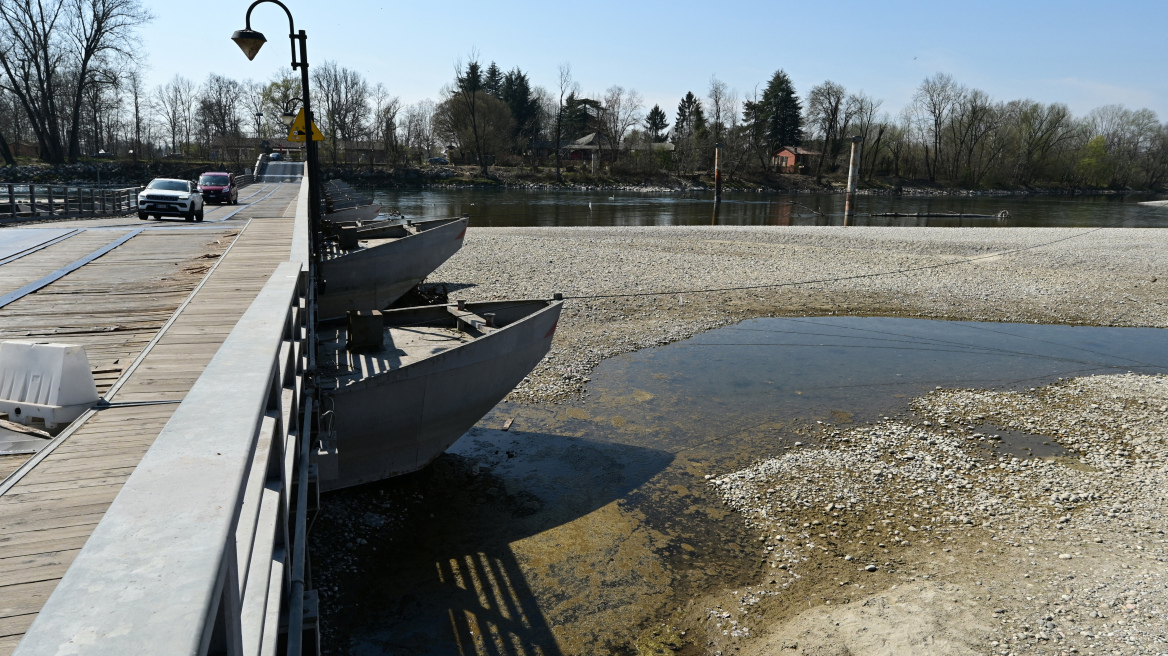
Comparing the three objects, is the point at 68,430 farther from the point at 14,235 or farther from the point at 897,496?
the point at 14,235

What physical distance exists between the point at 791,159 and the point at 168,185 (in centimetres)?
9036

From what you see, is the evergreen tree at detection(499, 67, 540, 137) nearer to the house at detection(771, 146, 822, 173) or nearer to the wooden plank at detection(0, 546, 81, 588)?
the house at detection(771, 146, 822, 173)

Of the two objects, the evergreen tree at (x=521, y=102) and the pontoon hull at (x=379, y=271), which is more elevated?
the evergreen tree at (x=521, y=102)

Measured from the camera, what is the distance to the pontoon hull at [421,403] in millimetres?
8133

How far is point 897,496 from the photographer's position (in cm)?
824

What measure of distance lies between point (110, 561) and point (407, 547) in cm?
662

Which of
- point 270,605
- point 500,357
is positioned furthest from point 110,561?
point 500,357

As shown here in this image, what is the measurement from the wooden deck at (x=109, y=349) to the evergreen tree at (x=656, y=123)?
107m

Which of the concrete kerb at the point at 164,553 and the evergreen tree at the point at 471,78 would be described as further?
the evergreen tree at the point at 471,78

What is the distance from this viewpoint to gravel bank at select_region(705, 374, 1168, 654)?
19.3 feet

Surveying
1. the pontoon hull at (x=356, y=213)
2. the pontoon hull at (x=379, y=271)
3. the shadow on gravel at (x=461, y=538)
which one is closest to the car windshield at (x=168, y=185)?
the pontoon hull at (x=356, y=213)

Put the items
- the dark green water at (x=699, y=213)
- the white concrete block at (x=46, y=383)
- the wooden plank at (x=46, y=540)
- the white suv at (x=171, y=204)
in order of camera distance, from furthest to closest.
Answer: the dark green water at (x=699, y=213) < the white suv at (x=171, y=204) < the white concrete block at (x=46, y=383) < the wooden plank at (x=46, y=540)

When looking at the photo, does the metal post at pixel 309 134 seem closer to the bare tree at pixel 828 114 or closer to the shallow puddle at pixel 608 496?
the shallow puddle at pixel 608 496

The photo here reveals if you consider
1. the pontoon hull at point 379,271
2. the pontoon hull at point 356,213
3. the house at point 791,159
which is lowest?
the pontoon hull at point 379,271
